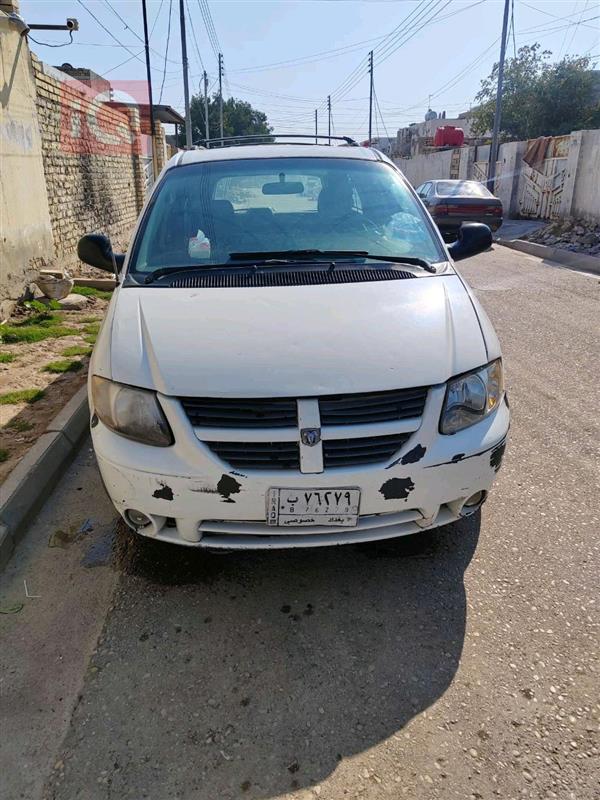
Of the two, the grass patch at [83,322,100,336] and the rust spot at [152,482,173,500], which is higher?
the rust spot at [152,482,173,500]

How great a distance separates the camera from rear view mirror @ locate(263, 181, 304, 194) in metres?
3.45

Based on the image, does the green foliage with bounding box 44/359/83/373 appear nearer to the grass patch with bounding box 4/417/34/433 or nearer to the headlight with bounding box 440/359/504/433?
the grass patch with bounding box 4/417/34/433

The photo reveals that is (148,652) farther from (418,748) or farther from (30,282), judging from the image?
(30,282)

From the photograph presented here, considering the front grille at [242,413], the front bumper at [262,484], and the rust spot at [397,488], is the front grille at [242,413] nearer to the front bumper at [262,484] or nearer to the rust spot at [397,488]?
the front bumper at [262,484]

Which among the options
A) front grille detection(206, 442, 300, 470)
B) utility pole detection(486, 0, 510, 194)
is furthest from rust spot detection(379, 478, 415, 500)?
utility pole detection(486, 0, 510, 194)

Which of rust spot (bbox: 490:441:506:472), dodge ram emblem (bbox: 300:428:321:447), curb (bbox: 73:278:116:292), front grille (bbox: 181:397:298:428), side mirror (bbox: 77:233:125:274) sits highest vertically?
side mirror (bbox: 77:233:125:274)

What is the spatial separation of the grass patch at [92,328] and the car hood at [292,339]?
3.81 meters

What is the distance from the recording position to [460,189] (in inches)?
600

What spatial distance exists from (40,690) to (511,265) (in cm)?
1152

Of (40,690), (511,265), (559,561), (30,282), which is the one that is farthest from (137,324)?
(511,265)

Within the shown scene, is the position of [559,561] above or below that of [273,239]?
below

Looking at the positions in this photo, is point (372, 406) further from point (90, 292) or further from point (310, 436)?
point (90, 292)

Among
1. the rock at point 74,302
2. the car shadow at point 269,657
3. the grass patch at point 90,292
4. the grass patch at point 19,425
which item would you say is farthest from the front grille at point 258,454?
the grass patch at point 90,292

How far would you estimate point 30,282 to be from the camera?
7.28m
